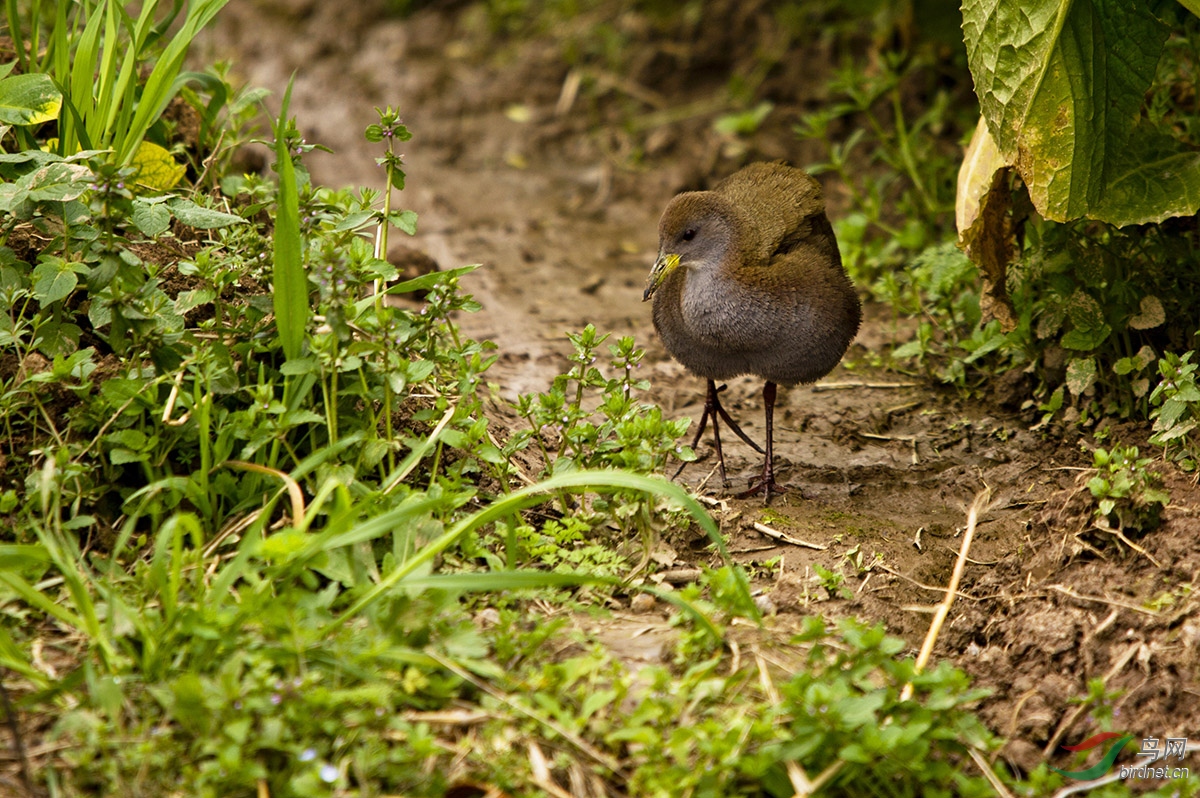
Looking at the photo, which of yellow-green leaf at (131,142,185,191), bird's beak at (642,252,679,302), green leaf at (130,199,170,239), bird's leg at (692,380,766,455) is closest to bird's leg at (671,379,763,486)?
bird's leg at (692,380,766,455)

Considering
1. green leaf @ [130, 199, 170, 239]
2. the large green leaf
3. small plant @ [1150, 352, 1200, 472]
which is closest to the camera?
green leaf @ [130, 199, 170, 239]

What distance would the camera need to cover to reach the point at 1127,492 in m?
3.22

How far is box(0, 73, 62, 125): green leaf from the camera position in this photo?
11.3ft

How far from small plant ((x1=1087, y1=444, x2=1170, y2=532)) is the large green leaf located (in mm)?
876

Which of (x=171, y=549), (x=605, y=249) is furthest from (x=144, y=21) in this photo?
Result: (x=605, y=249)

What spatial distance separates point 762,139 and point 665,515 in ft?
12.1

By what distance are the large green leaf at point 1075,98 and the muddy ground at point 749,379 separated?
80cm

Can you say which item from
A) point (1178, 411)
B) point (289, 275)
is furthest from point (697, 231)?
point (1178, 411)

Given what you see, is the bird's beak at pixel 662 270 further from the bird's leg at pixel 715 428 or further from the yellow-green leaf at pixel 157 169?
the yellow-green leaf at pixel 157 169

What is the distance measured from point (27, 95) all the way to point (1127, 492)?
3.43 meters

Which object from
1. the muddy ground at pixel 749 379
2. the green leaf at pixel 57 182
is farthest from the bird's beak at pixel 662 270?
the green leaf at pixel 57 182

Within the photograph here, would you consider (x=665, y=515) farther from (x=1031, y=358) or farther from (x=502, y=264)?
(x=502, y=264)

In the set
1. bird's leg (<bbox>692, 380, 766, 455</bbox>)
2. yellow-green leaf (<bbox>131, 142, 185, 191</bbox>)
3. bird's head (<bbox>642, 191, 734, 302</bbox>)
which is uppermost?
yellow-green leaf (<bbox>131, 142, 185, 191</bbox>)

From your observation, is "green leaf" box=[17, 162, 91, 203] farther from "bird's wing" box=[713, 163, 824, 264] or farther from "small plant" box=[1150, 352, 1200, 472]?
"small plant" box=[1150, 352, 1200, 472]
